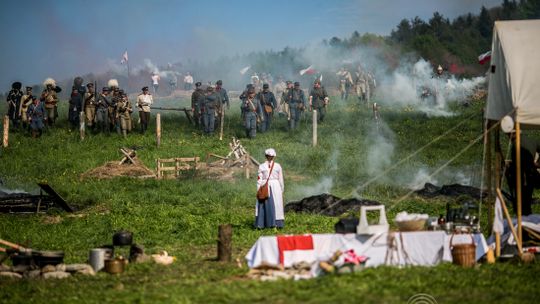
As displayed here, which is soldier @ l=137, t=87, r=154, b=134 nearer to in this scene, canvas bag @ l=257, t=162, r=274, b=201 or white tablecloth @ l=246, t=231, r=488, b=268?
canvas bag @ l=257, t=162, r=274, b=201

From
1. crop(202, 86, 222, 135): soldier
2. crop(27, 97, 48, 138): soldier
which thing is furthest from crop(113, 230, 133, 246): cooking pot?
crop(202, 86, 222, 135): soldier

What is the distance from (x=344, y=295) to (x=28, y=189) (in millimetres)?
16418

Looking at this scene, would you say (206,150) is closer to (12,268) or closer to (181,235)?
(181,235)

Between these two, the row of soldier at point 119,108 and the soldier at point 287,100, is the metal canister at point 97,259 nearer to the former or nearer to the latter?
the row of soldier at point 119,108

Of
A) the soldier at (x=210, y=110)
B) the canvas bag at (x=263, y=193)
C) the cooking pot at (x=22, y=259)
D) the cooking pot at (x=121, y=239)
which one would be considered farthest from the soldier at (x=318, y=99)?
the cooking pot at (x=22, y=259)

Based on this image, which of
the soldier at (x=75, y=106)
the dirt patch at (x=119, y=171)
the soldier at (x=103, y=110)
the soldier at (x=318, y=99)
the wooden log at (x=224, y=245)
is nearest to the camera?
the wooden log at (x=224, y=245)

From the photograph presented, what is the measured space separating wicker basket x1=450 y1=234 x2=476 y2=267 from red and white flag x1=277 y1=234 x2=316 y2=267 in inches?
81.4

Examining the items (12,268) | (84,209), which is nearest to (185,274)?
(12,268)

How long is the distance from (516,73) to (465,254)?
3.13 m

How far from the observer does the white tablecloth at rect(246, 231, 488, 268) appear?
45.2 feet

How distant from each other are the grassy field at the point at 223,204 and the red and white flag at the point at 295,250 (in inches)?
27.8

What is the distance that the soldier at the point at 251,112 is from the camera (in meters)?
33.9

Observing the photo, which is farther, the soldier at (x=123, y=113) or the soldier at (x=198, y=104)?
the soldier at (x=198, y=104)

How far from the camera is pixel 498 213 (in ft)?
46.8
